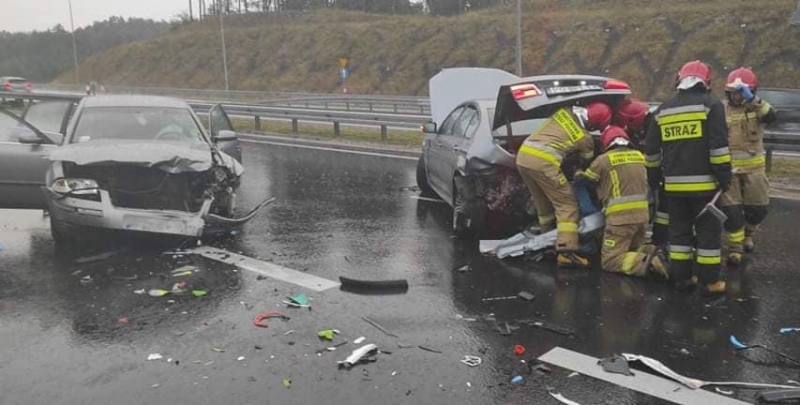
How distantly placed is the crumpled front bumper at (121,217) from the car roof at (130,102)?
1.85 m

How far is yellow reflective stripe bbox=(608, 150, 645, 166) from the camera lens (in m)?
5.66

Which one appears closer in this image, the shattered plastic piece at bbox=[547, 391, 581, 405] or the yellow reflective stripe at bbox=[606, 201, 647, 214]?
the shattered plastic piece at bbox=[547, 391, 581, 405]

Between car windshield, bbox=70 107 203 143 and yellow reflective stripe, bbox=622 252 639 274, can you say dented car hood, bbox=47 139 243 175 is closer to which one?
car windshield, bbox=70 107 203 143

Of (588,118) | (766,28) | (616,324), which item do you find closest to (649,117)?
(588,118)

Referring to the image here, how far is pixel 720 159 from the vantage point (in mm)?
4949

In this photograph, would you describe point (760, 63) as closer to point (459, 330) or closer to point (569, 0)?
point (569, 0)

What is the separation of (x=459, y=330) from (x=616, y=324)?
3.71ft

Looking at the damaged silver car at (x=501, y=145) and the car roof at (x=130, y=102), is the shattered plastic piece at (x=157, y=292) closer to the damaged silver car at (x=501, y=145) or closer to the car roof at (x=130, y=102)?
the damaged silver car at (x=501, y=145)

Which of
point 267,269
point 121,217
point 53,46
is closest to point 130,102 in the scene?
point 121,217

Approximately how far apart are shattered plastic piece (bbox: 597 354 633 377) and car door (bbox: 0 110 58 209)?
19.5ft

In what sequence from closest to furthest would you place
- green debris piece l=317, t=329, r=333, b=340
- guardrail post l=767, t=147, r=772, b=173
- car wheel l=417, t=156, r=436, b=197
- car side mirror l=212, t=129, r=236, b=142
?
green debris piece l=317, t=329, r=333, b=340, car side mirror l=212, t=129, r=236, b=142, car wheel l=417, t=156, r=436, b=197, guardrail post l=767, t=147, r=772, b=173

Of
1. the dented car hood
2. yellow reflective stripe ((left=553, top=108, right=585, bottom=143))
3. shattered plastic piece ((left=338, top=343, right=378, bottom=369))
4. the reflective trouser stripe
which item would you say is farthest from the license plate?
the dented car hood

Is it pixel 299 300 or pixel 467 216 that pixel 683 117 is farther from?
pixel 299 300

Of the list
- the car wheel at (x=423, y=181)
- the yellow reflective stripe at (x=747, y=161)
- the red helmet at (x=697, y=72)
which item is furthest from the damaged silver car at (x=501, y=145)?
the car wheel at (x=423, y=181)
